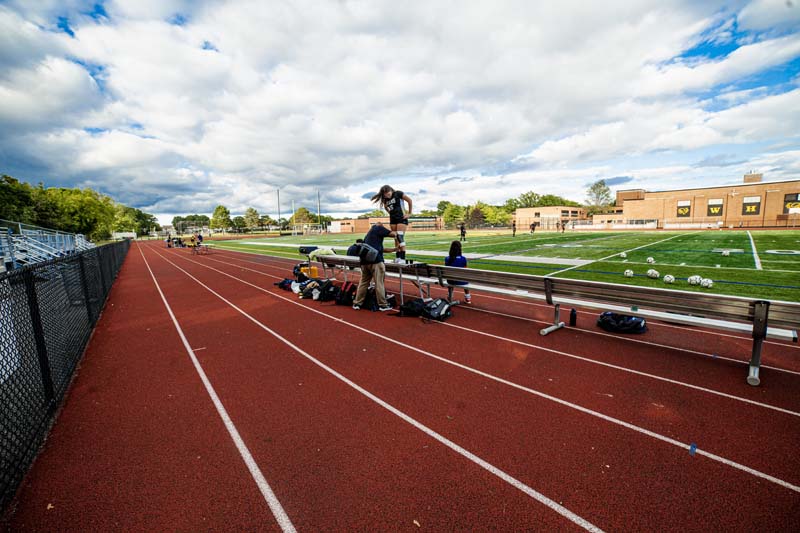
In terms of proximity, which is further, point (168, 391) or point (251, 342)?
point (251, 342)

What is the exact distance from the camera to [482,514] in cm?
224

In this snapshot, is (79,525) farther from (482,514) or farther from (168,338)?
(168,338)

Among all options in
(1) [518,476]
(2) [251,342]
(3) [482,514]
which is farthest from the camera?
(2) [251,342]

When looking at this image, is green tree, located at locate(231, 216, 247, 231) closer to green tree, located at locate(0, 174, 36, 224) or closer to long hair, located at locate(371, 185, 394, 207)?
green tree, located at locate(0, 174, 36, 224)

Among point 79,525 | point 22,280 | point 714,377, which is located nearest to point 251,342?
point 22,280

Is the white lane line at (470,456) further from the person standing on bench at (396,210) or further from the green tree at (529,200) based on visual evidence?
the green tree at (529,200)

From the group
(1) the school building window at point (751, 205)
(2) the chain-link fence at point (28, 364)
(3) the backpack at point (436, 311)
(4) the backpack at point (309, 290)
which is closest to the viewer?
(2) the chain-link fence at point (28, 364)

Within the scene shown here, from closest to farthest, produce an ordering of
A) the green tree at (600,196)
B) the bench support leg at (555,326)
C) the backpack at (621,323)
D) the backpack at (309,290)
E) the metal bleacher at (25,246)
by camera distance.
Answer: the backpack at (621,323), the bench support leg at (555,326), the backpack at (309,290), the metal bleacher at (25,246), the green tree at (600,196)

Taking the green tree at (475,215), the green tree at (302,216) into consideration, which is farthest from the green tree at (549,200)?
the green tree at (302,216)

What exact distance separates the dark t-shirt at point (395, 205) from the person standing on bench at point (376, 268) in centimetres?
43

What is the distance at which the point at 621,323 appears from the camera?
5.66m

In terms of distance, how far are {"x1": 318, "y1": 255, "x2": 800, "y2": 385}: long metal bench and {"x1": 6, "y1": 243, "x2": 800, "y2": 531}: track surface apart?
496mm

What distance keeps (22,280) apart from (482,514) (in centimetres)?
Answer: 540

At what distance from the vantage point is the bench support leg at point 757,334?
3.80m
